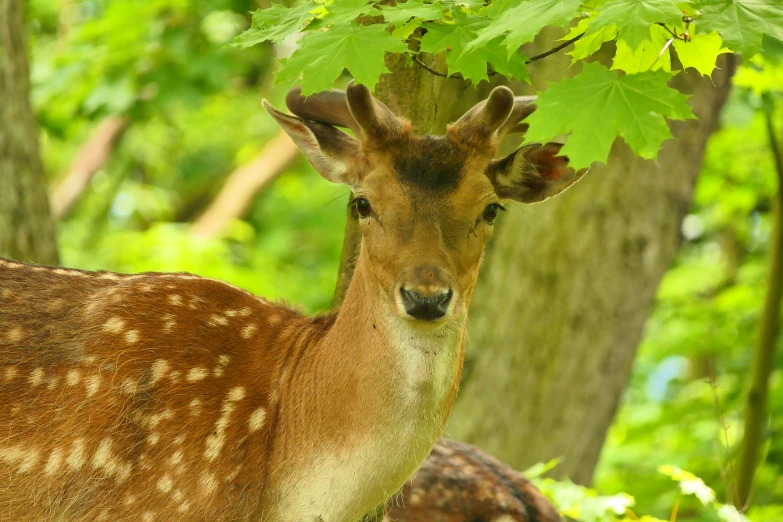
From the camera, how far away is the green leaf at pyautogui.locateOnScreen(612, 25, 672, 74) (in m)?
3.57

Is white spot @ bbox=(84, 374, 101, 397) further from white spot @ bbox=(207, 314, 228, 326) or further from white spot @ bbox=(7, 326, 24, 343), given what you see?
white spot @ bbox=(207, 314, 228, 326)

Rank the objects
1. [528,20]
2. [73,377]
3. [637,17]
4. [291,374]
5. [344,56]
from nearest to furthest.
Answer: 1. [637,17]
2. [528,20]
3. [344,56]
4. [73,377]
5. [291,374]

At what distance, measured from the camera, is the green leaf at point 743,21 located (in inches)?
116

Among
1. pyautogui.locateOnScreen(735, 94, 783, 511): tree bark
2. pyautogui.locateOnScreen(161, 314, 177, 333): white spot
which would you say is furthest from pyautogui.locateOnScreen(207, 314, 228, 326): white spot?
pyautogui.locateOnScreen(735, 94, 783, 511): tree bark

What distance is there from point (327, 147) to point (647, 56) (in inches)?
56.0

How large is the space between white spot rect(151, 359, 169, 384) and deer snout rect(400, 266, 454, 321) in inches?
46.2

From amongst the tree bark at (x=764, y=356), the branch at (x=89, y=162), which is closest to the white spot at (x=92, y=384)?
the tree bark at (x=764, y=356)

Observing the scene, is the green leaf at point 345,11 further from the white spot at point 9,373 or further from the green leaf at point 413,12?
the white spot at point 9,373

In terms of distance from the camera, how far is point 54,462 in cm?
417

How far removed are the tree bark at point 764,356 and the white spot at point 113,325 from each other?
5.35 m

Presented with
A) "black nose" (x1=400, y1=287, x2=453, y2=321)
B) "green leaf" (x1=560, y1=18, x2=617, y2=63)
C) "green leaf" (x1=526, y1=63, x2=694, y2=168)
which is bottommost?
"black nose" (x1=400, y1=287, x2=453, y2=321)

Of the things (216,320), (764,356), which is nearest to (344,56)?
(216,320)

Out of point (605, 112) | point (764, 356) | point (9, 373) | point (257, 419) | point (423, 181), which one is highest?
point (605, 112)

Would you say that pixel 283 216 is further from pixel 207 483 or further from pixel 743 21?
pixel 743 21
